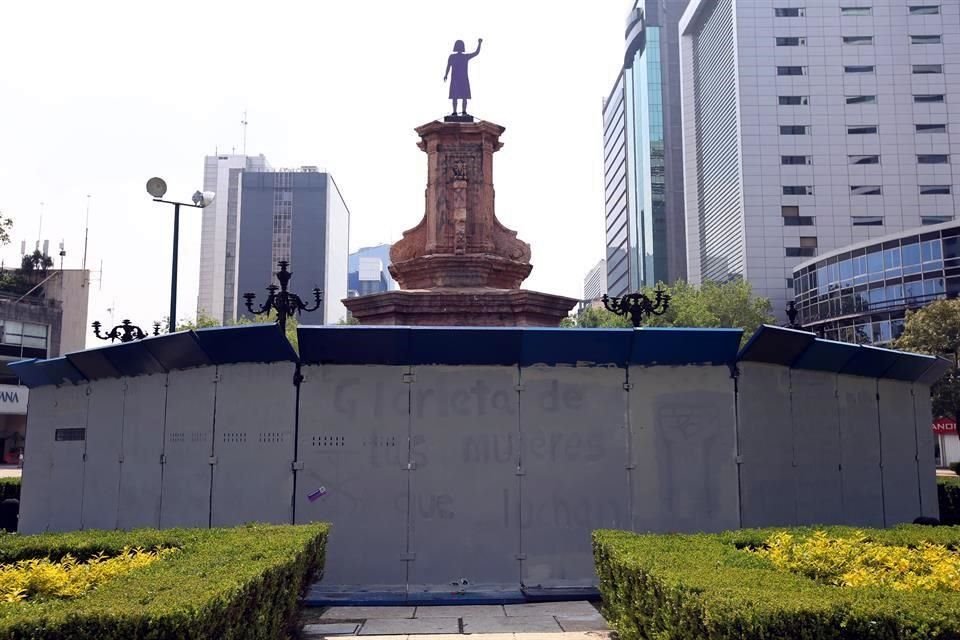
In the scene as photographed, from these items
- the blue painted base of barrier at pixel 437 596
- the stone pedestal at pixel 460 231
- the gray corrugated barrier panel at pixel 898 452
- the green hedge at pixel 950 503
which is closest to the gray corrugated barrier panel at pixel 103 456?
the blue painted base of barrier at pixel 437 596

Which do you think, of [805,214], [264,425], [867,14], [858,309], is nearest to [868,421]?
[264,425]

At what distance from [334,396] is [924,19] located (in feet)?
285

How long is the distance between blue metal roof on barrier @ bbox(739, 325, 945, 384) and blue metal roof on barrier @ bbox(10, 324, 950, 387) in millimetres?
23

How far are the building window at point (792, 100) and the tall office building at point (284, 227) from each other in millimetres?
88993

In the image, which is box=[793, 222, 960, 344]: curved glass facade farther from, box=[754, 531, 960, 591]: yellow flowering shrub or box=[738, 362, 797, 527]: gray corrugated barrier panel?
box=[754, 531, 960, 591]: yellow flowering shrub

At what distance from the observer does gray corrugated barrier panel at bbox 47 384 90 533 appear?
1338 centimetres

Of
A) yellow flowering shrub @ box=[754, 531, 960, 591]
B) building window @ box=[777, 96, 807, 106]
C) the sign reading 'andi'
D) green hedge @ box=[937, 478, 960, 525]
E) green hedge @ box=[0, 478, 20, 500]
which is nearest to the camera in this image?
yellow flowering shrub @ box=[754, 531, 960, 591]

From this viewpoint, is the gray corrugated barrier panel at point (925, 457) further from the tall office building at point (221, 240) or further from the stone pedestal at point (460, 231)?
the tall office building at point (221, 240)

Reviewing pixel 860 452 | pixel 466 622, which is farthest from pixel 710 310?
pixel 466 622

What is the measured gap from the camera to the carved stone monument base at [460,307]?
17.8 metres

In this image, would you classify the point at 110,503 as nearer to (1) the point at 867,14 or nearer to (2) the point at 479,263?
(2) the point at 479,263

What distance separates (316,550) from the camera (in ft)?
30.5

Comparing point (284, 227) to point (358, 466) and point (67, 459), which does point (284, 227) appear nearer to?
point (67, 459)

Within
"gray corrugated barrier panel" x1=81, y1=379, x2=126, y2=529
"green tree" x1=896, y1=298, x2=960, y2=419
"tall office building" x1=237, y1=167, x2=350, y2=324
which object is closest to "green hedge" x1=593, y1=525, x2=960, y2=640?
"gray corrugated barrier panel" x1=81, y1=379, x2=126, y2=529
